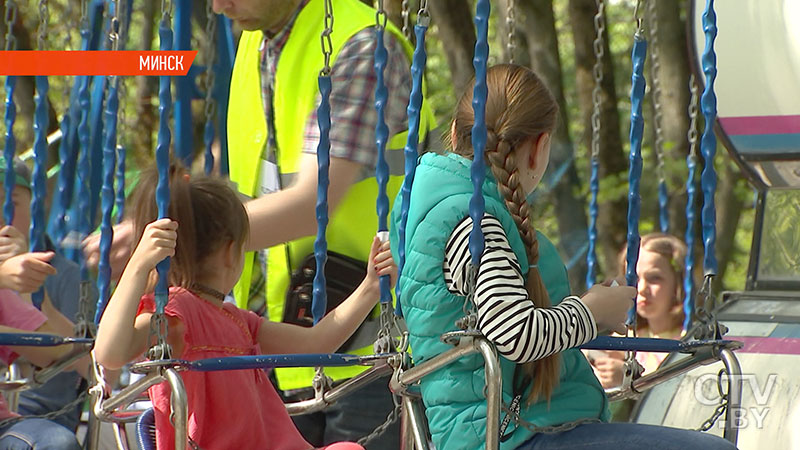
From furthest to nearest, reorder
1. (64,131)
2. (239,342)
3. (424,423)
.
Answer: (64,131)
(239,342)
(424,423)

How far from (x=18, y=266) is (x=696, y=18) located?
2.75 meters

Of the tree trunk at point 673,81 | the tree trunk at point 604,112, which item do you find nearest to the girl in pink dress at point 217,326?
the tree trunk at point 673,81

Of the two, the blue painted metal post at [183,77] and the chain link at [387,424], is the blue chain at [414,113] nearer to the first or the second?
the chain link at [387,424]

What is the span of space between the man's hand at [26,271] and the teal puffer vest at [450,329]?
121cm

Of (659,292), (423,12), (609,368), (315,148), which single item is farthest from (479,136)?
(659,292)

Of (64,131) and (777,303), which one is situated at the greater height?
(64,131)

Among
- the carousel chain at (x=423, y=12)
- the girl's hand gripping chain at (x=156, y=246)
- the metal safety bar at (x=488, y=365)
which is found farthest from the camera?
the carousel chain at (x=423, y=12)

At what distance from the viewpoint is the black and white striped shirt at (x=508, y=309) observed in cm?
257

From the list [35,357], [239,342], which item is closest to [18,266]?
[35,357]

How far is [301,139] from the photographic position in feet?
12.1

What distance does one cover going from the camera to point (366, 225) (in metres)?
3.64

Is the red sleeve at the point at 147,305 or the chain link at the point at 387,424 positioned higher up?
the red sleeve at the point at 147,305

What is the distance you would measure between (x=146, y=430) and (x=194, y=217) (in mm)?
516

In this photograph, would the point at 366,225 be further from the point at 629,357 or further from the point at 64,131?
the point at 64,131
